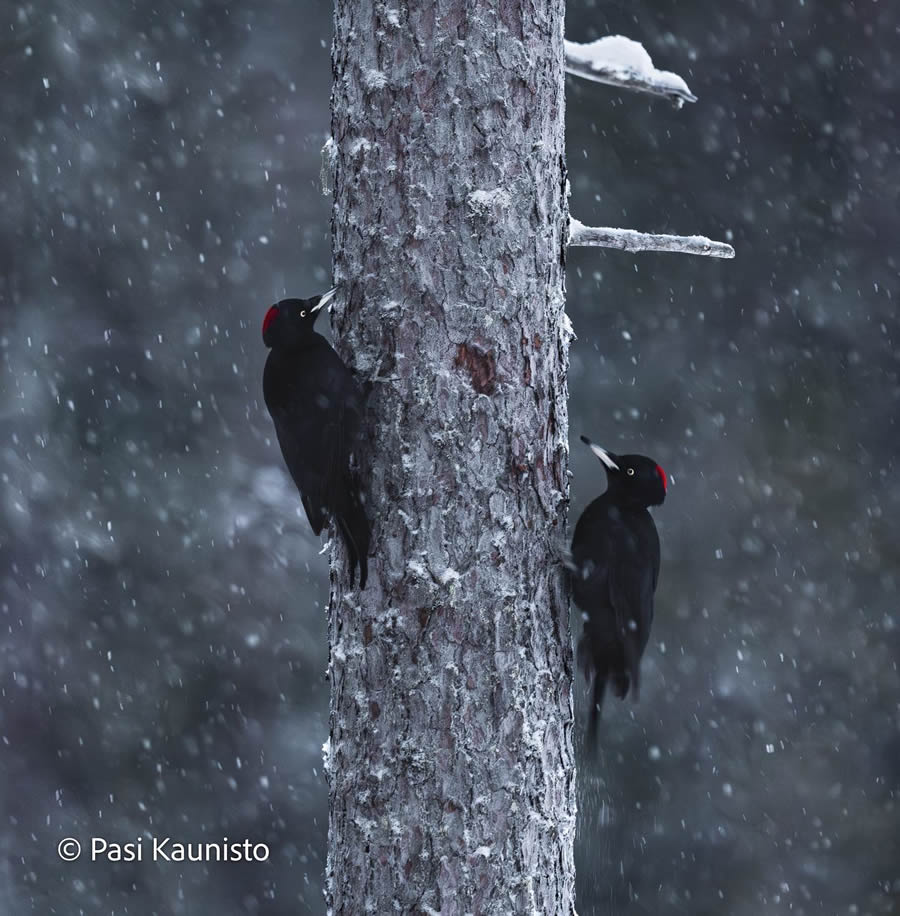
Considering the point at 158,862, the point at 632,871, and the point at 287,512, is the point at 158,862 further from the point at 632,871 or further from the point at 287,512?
the point at 632,871

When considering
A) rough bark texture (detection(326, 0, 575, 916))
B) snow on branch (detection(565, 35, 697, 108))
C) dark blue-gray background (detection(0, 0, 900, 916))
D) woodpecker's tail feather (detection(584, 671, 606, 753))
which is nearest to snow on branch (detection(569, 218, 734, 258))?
rough bark texture (detection(326, 0, 575, 916))

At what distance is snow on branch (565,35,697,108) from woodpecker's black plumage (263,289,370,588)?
3.27 ft

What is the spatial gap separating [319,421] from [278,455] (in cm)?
887

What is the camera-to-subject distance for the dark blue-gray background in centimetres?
1073

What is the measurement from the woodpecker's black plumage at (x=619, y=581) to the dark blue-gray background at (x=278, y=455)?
24.7ft

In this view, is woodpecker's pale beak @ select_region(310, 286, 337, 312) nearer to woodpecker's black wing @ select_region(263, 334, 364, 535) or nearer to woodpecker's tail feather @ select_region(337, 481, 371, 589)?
woodpecker's black wing @ select_region(263, 334, 364, 535)

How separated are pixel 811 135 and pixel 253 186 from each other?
19.1 ft

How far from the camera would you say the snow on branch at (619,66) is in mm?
2969

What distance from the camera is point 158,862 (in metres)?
11.0

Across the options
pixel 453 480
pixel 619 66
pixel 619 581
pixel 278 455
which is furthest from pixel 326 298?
pixel 278 455

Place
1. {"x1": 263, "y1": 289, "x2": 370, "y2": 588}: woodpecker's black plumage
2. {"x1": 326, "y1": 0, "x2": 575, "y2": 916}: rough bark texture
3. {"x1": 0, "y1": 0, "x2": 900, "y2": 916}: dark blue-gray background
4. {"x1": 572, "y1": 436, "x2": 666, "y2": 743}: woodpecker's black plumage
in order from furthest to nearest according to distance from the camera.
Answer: {"x1": 0, "y1": 0, "x2": 900, "y2": 916}: dark blue-gray background
{"x1": 572, "y1": 436, "x2": 666, "y2": 743}: woodpecker's black plumage
{"x1": 263, "y1": 289, "x2": 370, "y2": 588}: woodpecker's black plumage
{"x1": 326, "y1": 0, "x2": 575, "y2": 916}: rough bark texture

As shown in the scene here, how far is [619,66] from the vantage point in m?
2.98

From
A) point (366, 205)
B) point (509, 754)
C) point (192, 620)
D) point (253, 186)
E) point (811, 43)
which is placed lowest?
point (509, 754)

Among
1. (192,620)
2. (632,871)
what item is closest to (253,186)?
(192,620)
